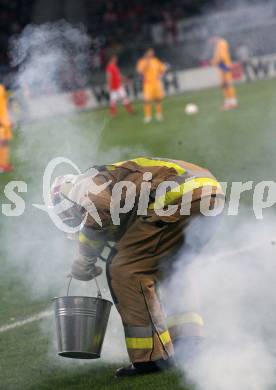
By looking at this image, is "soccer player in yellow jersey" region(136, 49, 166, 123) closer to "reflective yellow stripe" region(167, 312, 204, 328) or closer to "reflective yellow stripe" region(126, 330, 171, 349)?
"reflective yellow stripe" region(167, 312, 204, 328)

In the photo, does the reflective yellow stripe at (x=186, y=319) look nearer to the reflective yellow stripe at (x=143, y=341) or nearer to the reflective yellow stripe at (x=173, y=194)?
the reflective yellow stripe at (x=143, y=341)

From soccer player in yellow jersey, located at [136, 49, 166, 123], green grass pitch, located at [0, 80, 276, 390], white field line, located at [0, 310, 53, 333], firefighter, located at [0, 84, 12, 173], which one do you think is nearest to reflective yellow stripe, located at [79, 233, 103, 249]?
green grass pitch, located at [0, 80, 276, 390]

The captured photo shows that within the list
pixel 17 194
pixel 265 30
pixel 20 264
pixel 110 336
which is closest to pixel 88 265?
pixel 110 336

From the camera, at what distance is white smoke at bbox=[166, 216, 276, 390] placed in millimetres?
5051

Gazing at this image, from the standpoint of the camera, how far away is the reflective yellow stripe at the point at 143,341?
202 inches

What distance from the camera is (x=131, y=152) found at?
14.1m

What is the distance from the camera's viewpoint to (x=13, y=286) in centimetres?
781

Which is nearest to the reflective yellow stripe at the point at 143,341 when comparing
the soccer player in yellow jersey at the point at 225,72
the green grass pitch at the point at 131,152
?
the green grass pitch at the point at 131,152

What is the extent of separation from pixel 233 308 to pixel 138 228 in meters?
1.44

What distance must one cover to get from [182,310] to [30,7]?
25.9m

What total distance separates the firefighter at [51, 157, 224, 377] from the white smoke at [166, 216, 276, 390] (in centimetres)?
22

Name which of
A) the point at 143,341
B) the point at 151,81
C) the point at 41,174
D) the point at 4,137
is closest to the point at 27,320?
the point at 143,341

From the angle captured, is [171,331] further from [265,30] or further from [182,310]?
[265,30]

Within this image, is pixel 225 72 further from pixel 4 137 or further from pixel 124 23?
pixel 124 23
